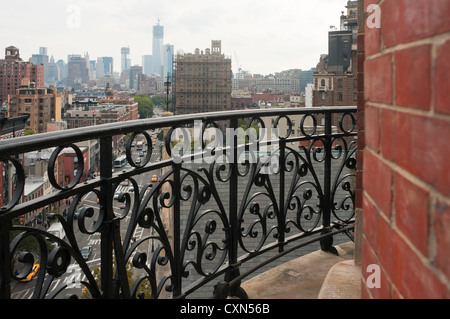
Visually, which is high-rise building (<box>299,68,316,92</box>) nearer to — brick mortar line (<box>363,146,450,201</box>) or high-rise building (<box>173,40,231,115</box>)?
high-rise building (<box>173,40,231,115</box>)

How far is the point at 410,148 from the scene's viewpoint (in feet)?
2.10

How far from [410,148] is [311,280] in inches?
88.2

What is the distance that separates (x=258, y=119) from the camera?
96.5 inches

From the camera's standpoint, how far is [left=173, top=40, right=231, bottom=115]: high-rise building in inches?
1817

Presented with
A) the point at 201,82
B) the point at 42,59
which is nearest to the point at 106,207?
the point at 201,82

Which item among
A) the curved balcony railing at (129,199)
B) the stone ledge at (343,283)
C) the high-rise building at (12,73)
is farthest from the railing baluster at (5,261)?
the high-rise building at (12,73)

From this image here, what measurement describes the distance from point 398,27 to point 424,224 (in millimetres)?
326

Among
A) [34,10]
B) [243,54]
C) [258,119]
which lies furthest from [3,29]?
[258,119]

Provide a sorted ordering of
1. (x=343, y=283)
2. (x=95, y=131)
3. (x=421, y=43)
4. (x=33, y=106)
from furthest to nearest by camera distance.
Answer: (x=33, y=106) < (x=343, y=283) < (x=95, y=131) < (x=421, y=43)

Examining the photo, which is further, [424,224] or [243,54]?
[243,54]

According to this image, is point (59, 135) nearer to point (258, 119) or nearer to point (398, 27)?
point (398, 27)

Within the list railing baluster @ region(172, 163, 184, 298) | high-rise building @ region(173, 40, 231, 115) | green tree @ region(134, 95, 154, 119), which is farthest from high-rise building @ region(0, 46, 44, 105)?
railing baluster @ region(172, 163, 184, 298)

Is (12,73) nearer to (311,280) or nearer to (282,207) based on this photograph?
(282,207)

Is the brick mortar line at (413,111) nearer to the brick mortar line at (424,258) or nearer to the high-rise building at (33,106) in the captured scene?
the brick mortar line at (424,258)
